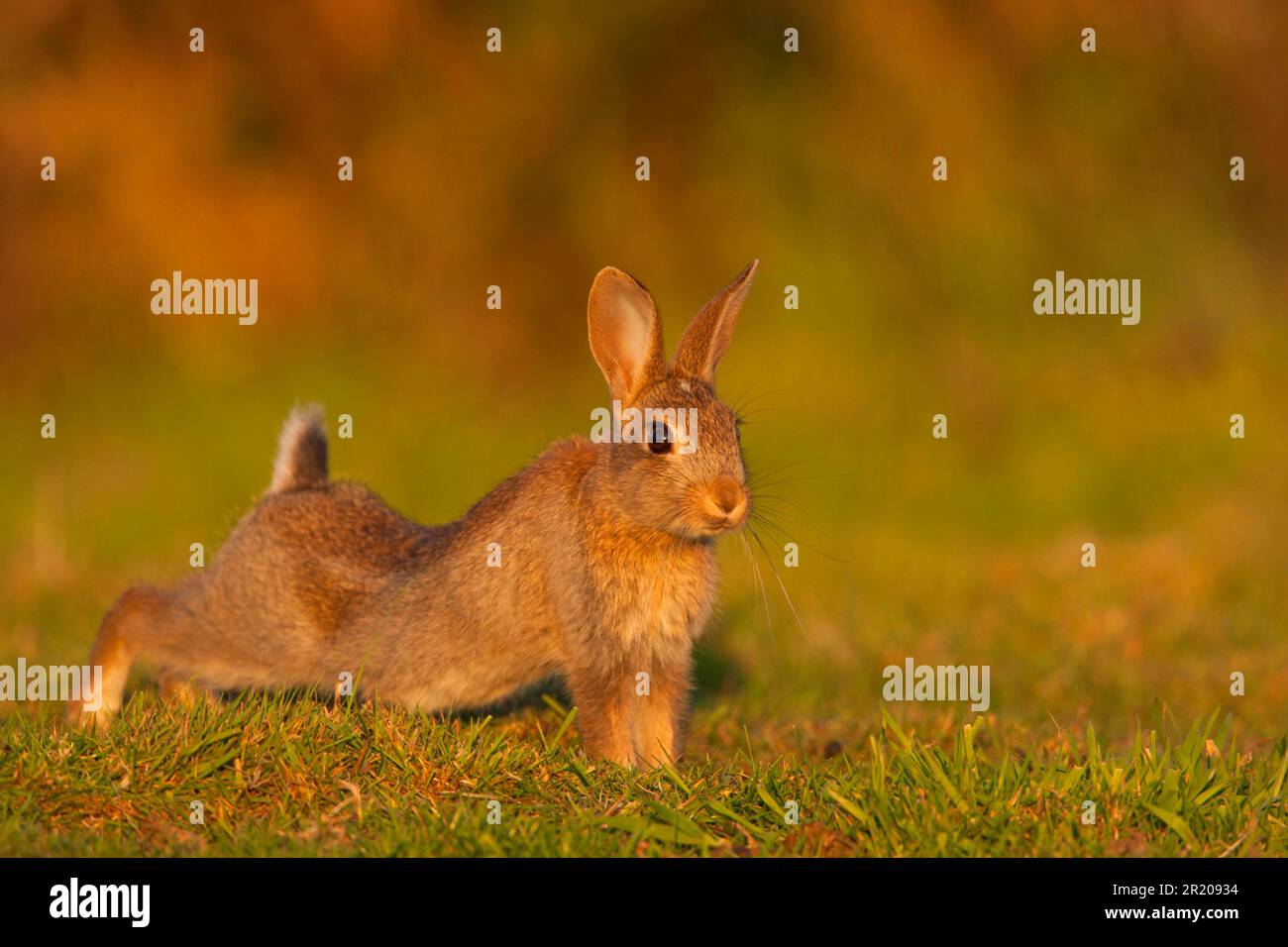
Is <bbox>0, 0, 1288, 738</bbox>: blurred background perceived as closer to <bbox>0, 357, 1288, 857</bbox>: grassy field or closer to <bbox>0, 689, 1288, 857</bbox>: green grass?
<bbox>0, 357, 1288, 857</bbox>: grassy field

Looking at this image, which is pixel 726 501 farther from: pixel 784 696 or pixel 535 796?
pixel 784 696

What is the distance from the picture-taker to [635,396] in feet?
18.8

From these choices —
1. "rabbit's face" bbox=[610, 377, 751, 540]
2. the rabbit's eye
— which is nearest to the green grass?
"rabbit's face" bbox=[610, 377, 751, 540]

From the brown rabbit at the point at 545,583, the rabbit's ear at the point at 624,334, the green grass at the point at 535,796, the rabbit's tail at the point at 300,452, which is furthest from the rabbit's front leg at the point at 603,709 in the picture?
the rabbit's tail at the point at 300,452

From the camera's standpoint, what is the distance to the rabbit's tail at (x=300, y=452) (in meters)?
6.74

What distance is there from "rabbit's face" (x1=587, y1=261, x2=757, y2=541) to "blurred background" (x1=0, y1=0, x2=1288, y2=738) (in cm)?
627

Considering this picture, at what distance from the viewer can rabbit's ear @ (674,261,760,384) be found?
568 cm

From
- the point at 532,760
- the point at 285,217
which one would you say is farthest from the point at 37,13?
the point at 532,760

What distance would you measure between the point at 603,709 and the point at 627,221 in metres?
9.58

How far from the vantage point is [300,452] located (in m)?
6.74

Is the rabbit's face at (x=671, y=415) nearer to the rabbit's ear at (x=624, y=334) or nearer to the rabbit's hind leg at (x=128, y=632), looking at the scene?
the rabbit's ear at (x=624, y=334)

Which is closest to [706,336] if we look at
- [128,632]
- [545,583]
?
[545,583]

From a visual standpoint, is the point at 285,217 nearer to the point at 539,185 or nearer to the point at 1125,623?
the point at 539,185
